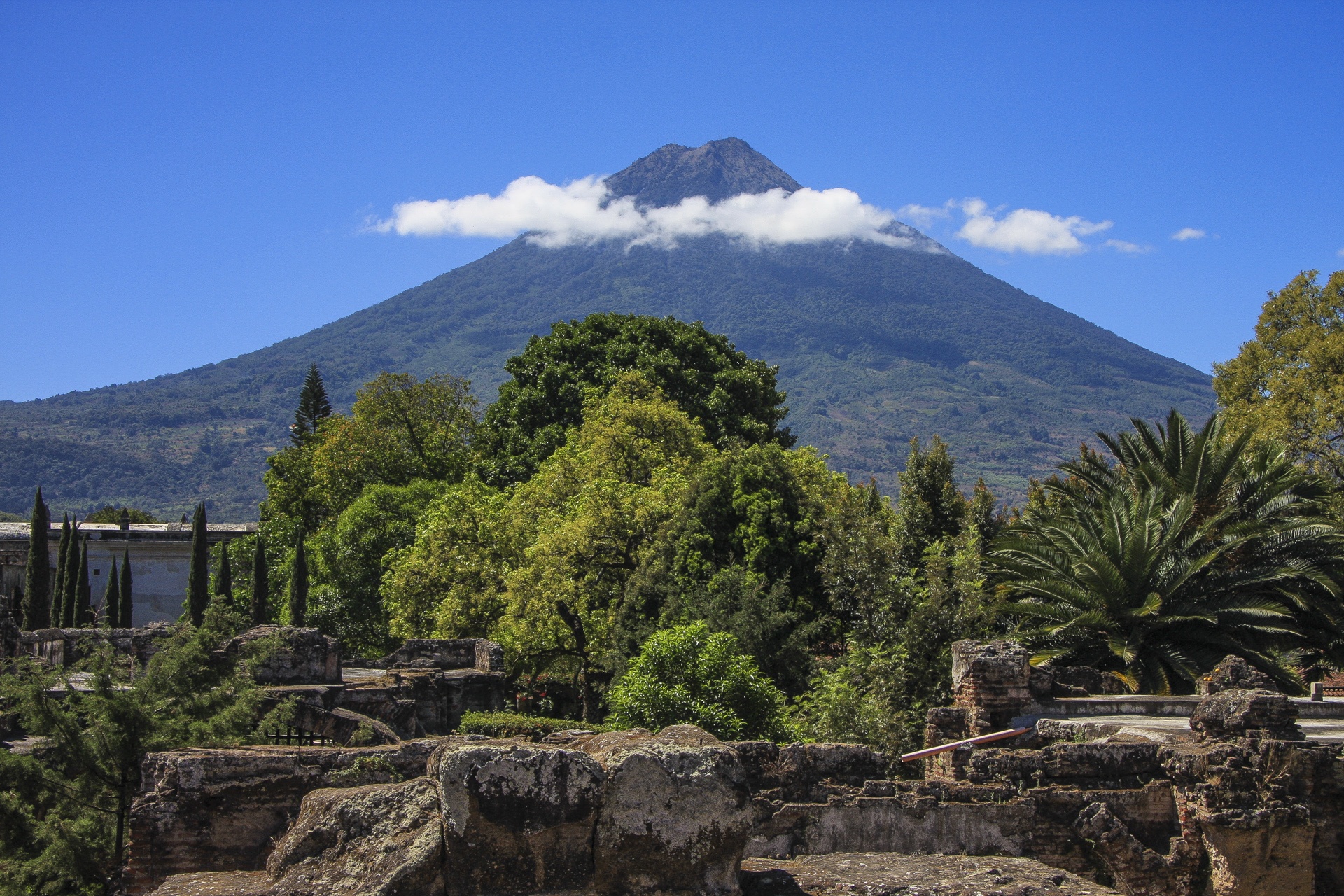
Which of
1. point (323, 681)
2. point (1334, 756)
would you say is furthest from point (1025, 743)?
point (323, 681)

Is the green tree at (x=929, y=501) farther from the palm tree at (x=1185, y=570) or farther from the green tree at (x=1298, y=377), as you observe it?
the green tree at (x=1298, y=377)

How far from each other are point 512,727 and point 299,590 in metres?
26.8

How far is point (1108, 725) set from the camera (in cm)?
1195

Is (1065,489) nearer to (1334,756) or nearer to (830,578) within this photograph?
(830,578)

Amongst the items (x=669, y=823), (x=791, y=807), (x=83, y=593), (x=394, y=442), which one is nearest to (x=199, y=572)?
(x=83, y=593)

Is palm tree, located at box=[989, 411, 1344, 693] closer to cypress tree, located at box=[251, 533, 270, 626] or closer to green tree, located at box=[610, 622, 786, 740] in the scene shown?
green tree, located at box=[610, 622, 786, 740]

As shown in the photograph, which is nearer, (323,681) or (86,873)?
(86,873)

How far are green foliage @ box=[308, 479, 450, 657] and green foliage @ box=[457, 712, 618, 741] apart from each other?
2140 cm

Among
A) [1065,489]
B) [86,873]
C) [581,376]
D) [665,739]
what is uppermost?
[581,376]

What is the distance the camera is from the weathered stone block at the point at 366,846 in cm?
610

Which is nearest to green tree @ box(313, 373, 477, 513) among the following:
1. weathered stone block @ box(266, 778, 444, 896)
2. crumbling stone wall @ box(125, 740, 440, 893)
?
crumbling stone wall @ box(125, 740, 440, 893)

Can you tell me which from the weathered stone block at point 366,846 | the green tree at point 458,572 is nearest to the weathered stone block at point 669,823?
the weathered stone block at point 366,846

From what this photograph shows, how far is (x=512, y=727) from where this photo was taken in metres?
17.3

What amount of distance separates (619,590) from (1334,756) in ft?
60.5
